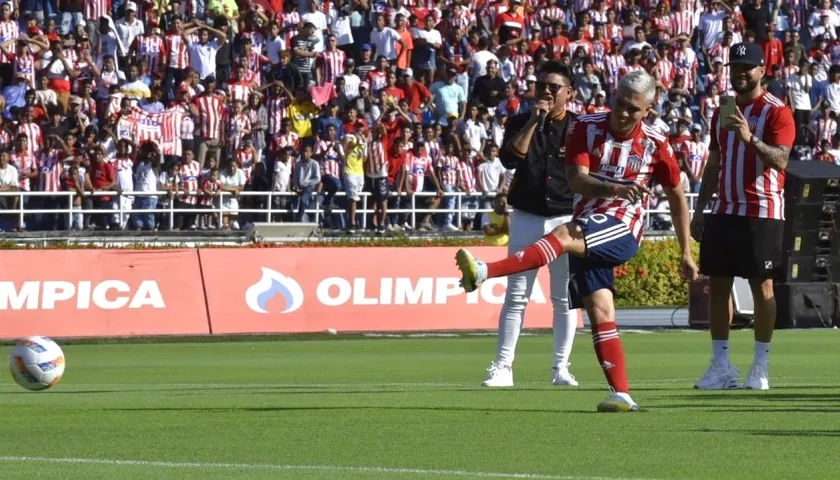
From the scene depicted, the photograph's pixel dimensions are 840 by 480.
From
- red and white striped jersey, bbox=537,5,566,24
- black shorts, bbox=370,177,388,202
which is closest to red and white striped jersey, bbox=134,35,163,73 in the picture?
black shorts, bbox=370,177,388,202

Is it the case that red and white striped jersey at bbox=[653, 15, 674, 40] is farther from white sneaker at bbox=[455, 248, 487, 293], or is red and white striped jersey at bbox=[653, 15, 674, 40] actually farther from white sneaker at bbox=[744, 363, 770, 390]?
white sneaker at bbox=[455, 248, 487, 293]

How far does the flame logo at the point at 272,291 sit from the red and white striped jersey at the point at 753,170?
10.6 metres

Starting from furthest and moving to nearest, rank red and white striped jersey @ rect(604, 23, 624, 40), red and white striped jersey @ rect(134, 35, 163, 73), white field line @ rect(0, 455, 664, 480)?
1. red and white striped jersey @ rect(604, 23, 624, 40)
2. red and white striped jersey @ rect(134, 35, 163, 73)
3. white field line @ rect(0, 455, 664, 480)

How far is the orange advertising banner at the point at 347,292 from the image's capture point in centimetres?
2205

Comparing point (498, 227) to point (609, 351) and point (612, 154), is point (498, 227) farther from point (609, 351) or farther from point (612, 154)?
point (609, 351)

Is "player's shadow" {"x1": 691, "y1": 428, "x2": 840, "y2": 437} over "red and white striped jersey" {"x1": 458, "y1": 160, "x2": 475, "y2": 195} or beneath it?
over

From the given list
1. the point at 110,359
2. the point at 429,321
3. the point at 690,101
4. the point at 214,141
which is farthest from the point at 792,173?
the point at 690,101

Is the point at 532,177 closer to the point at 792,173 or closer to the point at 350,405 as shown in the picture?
the point at 350,405

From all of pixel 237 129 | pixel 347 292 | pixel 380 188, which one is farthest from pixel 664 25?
pixel 347 292

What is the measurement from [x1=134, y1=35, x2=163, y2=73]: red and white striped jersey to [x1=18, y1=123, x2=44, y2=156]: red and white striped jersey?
9.06ft

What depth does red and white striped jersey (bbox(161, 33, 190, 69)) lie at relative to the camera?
31078mm

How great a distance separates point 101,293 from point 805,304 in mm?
9676

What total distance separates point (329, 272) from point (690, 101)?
16746 millimetres

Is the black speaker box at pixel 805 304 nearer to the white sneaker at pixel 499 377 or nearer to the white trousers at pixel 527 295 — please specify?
the white trousers at pixel 527 295
